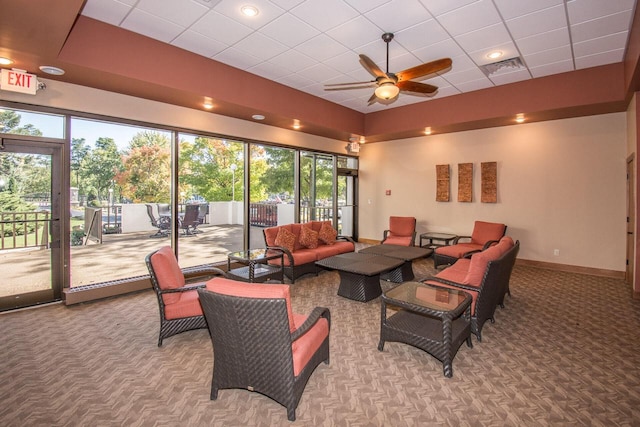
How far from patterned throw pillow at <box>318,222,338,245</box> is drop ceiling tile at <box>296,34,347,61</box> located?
3.20 m

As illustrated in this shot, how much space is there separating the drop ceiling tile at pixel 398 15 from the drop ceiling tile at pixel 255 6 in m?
1.09

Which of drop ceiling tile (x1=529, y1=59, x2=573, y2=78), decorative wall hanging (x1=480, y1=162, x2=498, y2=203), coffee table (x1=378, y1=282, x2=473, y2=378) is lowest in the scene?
coffee table (x1=378, y1=282, x2=473, y2=378)

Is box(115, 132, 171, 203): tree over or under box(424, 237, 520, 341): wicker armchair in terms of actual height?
over

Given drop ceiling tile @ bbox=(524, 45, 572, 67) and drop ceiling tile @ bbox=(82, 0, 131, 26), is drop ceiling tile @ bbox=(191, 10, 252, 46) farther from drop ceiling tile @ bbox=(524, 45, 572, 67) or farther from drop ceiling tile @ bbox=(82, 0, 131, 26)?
drop ceiling tile @ bbox=(524, 45, 572, 67)

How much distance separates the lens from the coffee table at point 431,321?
2.77 m

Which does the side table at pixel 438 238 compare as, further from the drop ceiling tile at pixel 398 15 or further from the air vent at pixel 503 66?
the drop ceiling tile at pixel 398 15

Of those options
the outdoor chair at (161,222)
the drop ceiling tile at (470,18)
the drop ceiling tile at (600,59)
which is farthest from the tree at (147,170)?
the drop ceiling tile at (600,59)

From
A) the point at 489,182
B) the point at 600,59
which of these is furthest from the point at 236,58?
the point at 489,182

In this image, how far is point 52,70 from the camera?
3.92 metres

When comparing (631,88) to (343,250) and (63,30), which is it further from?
(63,30)

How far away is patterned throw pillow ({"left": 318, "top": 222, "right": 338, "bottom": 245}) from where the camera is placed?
21.4ft

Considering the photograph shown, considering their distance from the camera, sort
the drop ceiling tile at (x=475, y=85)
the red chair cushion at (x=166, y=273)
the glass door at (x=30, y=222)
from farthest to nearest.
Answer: the drop ceiling tile at (x=475, y=85), the glass door at (x=30, y=222), the red chair cushion at (x=166, y=273)

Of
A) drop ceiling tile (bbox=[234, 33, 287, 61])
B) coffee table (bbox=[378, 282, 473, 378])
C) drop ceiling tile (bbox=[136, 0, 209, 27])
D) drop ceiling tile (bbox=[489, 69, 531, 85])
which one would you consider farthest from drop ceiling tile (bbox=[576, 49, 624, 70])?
drop ceiling tile (bbox=[136, 0, 209, 27])

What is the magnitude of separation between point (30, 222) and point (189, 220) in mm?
2285
